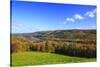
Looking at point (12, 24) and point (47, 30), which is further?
point (47, 30)

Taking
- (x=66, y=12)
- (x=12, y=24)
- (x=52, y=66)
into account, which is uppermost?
(x=66, y=12)

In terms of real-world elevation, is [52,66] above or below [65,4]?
below
